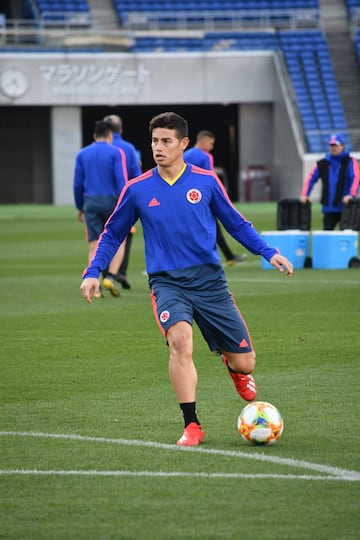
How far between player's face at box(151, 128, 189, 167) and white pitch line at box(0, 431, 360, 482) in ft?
5.52

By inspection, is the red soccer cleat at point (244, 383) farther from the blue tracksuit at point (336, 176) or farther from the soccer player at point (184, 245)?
the blue tracksuit at point (336, 176)

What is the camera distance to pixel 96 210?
53.2 ft

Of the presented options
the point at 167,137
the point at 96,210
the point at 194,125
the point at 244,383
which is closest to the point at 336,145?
the point at 96,210

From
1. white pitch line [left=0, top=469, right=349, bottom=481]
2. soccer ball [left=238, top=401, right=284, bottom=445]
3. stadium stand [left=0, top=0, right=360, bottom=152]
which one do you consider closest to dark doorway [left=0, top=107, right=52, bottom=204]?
stadium stand [left=0, top=0, right=360, bottom=152]

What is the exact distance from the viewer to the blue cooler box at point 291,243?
20484mm

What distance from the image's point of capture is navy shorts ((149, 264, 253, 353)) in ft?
24.3

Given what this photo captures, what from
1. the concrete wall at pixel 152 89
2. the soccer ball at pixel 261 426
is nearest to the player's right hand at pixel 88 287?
the soccer ball at pixel 261 426

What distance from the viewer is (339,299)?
50.8 ft

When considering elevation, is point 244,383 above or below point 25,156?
above

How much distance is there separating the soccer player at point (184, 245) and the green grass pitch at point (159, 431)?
669 mm

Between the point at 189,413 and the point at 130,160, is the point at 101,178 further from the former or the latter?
the point at 189,413

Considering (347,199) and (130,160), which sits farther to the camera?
(347,199)

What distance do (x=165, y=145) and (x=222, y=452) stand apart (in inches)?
73.0

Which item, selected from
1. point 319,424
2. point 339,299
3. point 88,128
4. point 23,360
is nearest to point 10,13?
point 88,128
